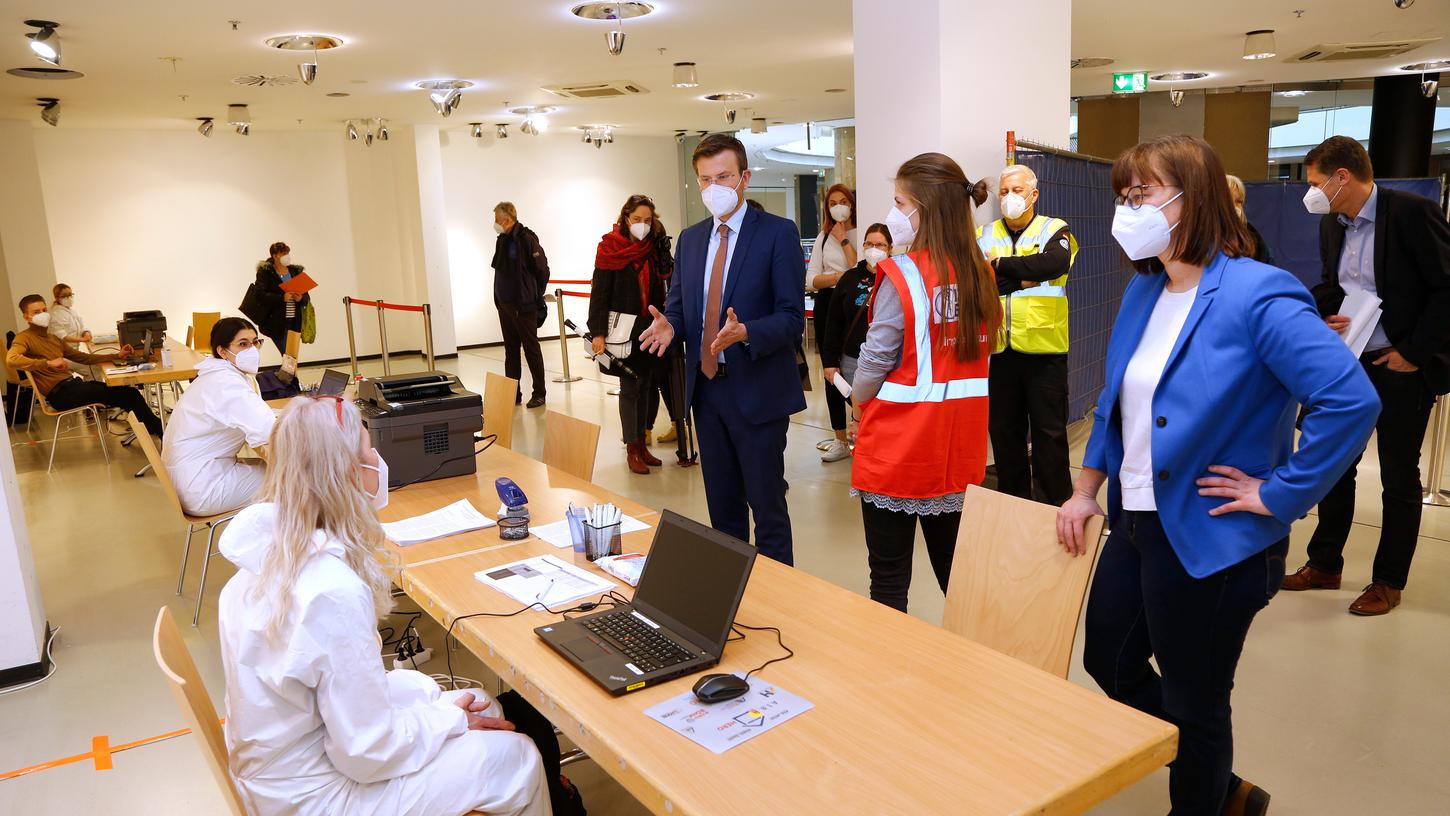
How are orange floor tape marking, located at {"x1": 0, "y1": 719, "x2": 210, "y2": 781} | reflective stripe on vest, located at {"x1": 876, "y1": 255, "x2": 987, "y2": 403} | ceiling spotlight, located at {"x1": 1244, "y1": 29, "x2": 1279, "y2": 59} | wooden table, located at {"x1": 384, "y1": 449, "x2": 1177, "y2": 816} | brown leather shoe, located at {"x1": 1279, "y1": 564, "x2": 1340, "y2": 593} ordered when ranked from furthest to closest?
ceiling spotlight, located at {"x1": 1244, "y1": 29, "x2": 1279, "y2": 59} < brown leather shoe, located at {"x1": 1279, "y1": 564, "x2": 1340, "y2": 593} < orange floor tape marking, located at {"x1": 0, "y1": 719, "x2": 210, "y2": 781} < reflective stripe on vest, located at {"x1": 876, "y1": 255, "x2": 987, "y2": 403} < wooden table, located at {"x1": 384, "y1": 449, "x2": 1177, "y2": 816}

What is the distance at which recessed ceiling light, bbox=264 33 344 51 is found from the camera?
655 centimetres

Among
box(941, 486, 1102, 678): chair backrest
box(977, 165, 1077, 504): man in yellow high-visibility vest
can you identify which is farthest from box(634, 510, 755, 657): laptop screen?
box(977, 165, 1077, 504): man in yellow high-visibility vest

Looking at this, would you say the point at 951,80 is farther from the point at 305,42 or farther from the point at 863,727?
the point at 305,42

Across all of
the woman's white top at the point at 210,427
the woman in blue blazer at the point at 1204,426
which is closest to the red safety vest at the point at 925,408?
the woman in blue blazer at the point at 1204,426

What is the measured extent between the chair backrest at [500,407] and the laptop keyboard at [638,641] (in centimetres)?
234

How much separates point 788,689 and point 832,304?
12.6 feet

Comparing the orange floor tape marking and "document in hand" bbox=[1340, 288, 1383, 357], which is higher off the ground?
"document in hand" bbox=[1340, 288, 1383, 357]

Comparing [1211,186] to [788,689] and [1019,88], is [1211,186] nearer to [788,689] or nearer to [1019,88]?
[788,689]

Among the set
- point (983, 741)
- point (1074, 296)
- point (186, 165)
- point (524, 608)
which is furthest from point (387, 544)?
point (186, 165)

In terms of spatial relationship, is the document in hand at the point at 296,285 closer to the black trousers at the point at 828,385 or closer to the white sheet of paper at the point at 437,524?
the black trousers at the point at 828,385

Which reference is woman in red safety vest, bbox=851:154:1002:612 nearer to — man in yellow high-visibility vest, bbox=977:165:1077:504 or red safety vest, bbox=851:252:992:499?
red safety vest, bbox=851:252:992:499

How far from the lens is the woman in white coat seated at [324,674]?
1.70 metres

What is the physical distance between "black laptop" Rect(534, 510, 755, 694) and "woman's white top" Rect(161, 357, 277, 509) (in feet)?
8.60

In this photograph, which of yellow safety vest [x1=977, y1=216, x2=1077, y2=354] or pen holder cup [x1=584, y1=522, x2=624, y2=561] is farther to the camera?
yellow safety vest [x1=977, y1=216, x2=1077, y2=354]
